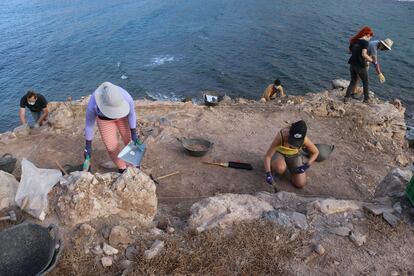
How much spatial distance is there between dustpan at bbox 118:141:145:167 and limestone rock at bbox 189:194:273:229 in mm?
1544

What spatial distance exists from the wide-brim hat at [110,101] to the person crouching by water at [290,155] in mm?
2818

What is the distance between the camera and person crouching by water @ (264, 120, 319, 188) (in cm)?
586

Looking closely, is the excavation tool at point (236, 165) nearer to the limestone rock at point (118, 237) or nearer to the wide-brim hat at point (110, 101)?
the wide-brim hat at point (110, 101)

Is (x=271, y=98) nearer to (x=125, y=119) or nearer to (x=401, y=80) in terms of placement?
(x=125, y=119)

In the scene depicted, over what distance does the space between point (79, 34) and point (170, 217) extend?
74.8ft

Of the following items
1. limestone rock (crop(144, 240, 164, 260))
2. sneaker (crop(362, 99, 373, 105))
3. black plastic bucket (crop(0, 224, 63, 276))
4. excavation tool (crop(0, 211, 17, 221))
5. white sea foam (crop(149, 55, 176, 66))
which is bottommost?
white sea foam (crop(149, 55, 176, 66))

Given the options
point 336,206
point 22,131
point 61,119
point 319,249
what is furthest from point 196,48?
point 319,249

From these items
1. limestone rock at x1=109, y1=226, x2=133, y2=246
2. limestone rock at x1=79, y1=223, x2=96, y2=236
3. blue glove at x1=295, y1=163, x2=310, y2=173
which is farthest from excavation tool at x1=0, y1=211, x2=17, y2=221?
blue glove at x1=295, y1=163, x2=310, y2=173

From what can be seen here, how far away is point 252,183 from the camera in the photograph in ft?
21.5

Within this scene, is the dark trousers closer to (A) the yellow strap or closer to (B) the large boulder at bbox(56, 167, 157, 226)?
(A) the yellow strap

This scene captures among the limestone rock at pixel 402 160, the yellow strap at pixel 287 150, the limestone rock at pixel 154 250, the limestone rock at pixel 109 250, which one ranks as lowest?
the limestone rock at pixel 402 160

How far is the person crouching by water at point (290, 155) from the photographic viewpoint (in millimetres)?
5863

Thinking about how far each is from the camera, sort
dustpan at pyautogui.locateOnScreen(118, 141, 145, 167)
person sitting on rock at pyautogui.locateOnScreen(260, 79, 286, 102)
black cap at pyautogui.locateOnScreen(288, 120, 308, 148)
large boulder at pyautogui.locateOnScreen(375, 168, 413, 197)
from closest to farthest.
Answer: large boulder at pyautogui.locateOnScreen(375, 168, 413, 197) < black cap at pyautogui.locateOnScreen(288, 120, 308, 148) < dustpan at pyautogui.locateOnScreen(118, 141, 145, 167) < person sitting on rock at pyautogui.locateOnScreen(260, 79, 286, 102)

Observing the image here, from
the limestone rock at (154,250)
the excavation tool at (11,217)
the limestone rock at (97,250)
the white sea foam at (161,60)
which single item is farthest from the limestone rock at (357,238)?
the white sea foam at (161,60)
